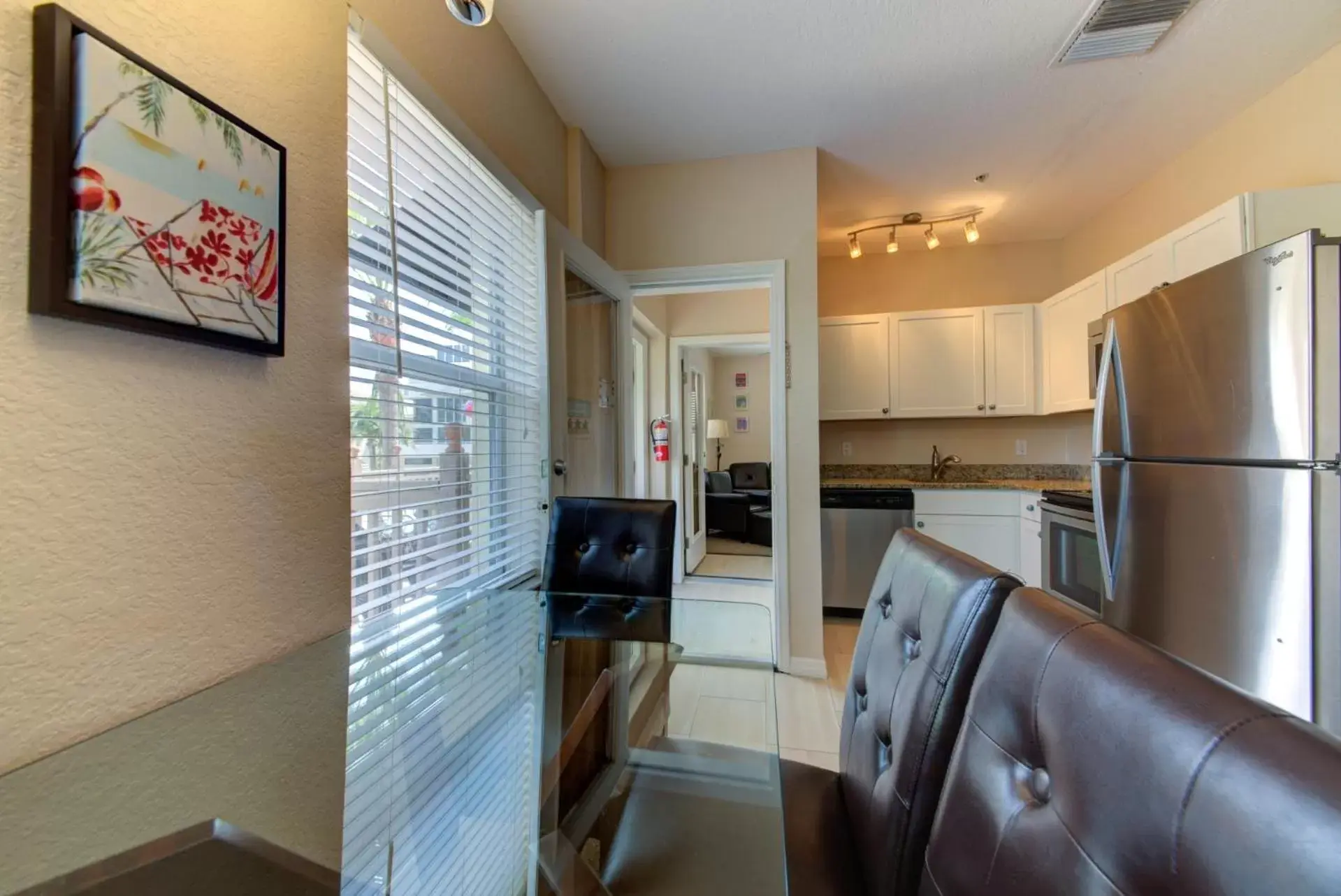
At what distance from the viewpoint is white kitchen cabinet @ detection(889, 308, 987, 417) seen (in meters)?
3.46

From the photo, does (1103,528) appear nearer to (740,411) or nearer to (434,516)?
(434,516)

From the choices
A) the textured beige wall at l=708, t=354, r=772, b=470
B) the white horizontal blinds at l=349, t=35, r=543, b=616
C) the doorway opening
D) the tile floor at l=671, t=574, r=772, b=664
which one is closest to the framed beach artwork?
the white horizontal blinds at l=349, t=35, r=543, b=616

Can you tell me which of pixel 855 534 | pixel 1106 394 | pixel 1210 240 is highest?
pixel 1210 240

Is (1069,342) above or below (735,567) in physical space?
above

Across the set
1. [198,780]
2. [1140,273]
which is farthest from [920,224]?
[198,780]

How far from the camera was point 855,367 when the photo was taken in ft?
11.9

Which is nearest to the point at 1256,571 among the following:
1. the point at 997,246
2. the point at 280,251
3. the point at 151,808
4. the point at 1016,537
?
the point at 1016,537

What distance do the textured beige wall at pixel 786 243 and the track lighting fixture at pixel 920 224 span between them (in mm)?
1082

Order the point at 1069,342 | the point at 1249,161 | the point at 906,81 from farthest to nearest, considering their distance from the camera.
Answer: the point at 1069,342 < the point at 1249,161 < the point at 906,81

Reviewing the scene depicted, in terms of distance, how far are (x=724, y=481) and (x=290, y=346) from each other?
5.55m

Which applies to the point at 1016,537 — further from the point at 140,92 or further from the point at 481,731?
the point at 140,92

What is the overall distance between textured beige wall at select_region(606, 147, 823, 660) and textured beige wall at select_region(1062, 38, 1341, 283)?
1.93 m

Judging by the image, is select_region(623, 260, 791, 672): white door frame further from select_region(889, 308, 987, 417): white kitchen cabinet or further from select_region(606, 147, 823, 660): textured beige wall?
select_region(889, 308, 987, 417): white kitchen cabinet

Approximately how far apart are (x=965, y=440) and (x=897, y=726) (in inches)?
141
